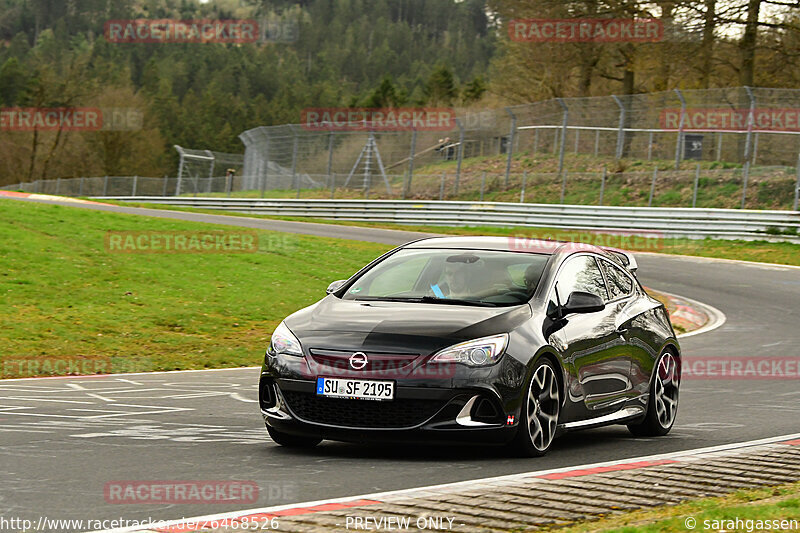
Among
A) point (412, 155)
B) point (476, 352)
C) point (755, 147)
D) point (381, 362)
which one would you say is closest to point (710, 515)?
point (476, 352)

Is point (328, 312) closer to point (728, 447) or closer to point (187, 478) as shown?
point (187, 478)

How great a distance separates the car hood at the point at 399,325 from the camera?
24.1 feet

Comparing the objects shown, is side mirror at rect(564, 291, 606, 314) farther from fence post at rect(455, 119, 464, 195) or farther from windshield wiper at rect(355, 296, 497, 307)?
fence post at rect(455, 119, 464, 195)

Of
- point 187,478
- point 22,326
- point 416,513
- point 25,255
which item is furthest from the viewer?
point 25,255

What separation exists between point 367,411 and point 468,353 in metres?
0.73

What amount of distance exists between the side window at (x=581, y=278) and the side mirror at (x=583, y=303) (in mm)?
189

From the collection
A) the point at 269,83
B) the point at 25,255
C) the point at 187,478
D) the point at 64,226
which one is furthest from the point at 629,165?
the point at 269,83

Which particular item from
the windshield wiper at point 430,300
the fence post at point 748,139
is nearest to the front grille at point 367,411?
the windshield wiper at point 430,300

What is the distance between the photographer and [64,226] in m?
24.1

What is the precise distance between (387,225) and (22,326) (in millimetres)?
26723

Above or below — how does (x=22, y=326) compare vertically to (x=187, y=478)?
below

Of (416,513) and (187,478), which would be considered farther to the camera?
(187,478)

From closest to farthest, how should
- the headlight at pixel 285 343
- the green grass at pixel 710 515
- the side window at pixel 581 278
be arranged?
1. the green grass at pixel 710 515
2. the headlight at pixel 285 343
3. the side window at pixel 581 278

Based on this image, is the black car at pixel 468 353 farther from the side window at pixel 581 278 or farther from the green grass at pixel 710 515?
the green grass at pixel 710 515
